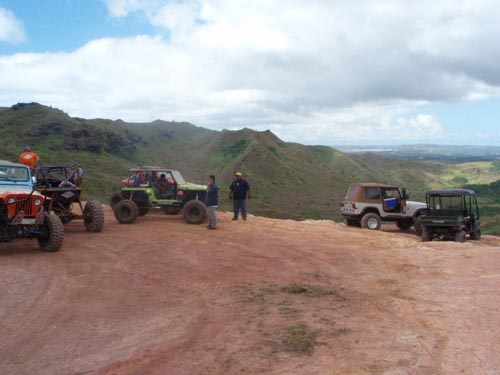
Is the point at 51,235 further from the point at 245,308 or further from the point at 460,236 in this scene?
the point at 460,236

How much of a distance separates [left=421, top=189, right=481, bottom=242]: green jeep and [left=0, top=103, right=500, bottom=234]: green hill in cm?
1725

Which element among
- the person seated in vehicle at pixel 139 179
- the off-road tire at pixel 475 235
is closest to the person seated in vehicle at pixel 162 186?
the person seated in vehicle at pixel 139 179

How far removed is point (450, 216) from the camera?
1526 cm

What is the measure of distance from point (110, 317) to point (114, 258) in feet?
12.5

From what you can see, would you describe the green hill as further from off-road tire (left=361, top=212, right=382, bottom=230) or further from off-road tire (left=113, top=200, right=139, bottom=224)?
off-road tire (left=113, top=200, right=139, bottom=224)

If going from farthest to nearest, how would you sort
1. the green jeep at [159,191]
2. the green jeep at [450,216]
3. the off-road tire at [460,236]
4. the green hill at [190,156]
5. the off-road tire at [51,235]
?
the green hill at [190,156] < the green jeep at [159,191] < the green jeep at [450,216] < the off-road tire at [460,236] < the off-road tire at [51,235]

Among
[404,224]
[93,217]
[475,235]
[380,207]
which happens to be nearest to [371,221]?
[380,207]

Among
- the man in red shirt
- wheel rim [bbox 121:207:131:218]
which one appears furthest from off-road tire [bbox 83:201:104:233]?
the man in red shirt

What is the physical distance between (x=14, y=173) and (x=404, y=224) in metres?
13.6

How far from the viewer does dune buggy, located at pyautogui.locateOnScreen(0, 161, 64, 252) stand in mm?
10211

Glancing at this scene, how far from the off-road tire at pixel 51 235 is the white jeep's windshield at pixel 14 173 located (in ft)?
5.73

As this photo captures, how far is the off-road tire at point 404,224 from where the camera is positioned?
18.7m

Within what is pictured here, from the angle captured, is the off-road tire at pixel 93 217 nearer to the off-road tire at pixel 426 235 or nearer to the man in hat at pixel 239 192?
the man in hat at pixel 239 192

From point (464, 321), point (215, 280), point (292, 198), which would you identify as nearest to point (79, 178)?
point (215, 280)
